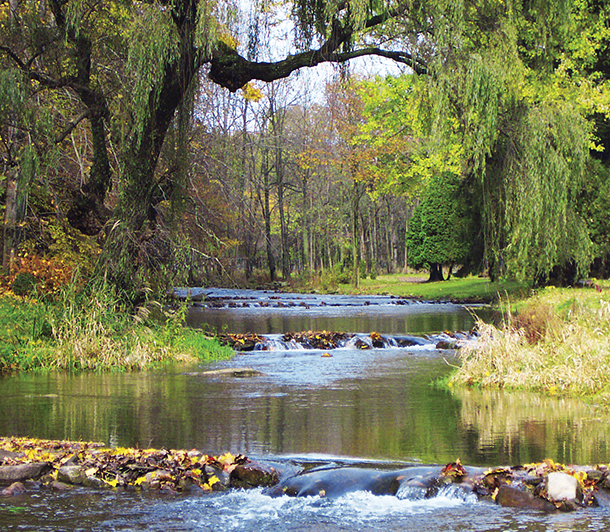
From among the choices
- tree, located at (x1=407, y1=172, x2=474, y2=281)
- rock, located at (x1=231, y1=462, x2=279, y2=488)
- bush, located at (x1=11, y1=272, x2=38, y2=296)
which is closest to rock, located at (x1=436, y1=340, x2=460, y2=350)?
bush, located at (x1=11, y1=272, x2=38, y2=296)

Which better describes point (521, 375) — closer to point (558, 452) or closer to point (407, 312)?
point (558, 452)

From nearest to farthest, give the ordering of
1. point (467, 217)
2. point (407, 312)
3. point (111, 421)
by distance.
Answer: point (111, 421) → point (407, 312) → point (467, 217)

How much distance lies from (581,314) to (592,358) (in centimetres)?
206

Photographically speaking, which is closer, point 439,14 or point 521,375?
point 521,375

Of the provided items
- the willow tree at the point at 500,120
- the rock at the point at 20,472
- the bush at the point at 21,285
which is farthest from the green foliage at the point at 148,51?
the rock at the point at 20,472

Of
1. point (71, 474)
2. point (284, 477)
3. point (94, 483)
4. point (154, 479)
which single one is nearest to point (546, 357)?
point (284, 477)

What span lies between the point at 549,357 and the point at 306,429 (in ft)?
15.0

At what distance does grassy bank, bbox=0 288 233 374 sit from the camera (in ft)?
44.0

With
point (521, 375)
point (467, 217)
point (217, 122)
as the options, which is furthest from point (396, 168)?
point (521, 375)

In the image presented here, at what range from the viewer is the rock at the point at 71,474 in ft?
20.8

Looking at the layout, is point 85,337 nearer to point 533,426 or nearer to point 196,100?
point 196,100

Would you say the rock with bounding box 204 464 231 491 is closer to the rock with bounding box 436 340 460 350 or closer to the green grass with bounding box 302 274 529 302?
the rock with bounding box 436 340 460 350

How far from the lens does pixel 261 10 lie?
1455 cm

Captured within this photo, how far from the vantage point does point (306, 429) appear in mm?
8383
